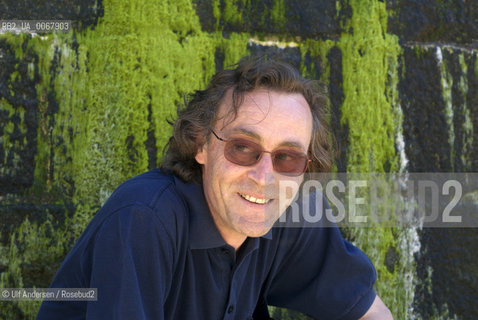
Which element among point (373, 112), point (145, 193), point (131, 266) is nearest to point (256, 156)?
point (145, 193)

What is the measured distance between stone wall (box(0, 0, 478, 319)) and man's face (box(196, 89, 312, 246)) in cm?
98

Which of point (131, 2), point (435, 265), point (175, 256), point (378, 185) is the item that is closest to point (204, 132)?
point (175, 256)

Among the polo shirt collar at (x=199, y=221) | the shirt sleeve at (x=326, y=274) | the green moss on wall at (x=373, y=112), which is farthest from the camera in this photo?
the green moss on wall at (x=373, y=112)

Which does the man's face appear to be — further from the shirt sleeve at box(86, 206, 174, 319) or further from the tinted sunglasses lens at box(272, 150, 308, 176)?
the shirt sleeve at box(86, 206, 174, 319)

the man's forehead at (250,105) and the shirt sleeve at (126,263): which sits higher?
the man's forehead at (250,105)

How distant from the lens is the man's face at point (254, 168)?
2170 millimetres

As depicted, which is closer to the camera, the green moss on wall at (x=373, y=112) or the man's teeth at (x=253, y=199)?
the man's teeth at (x=253, y=199)

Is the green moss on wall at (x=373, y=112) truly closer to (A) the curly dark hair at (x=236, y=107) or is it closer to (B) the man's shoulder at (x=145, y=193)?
(A) the curly dark hair at (x=236, y=107)

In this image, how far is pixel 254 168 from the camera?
216cm

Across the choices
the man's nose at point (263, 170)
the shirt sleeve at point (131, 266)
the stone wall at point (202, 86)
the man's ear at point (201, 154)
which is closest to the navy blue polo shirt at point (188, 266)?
the shirt sleeve at point (131, 266)

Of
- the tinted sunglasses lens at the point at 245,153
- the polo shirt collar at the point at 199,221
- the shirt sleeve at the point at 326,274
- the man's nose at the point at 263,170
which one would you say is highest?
the tinted sunglasses lens at the point at 245,153

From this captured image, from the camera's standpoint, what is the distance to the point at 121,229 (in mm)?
1862

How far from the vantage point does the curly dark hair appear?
2287 mm

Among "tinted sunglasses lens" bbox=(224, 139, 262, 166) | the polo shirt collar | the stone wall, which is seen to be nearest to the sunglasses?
"tinted sunglasses lens" bbox=(224, 139, 262, 166)
